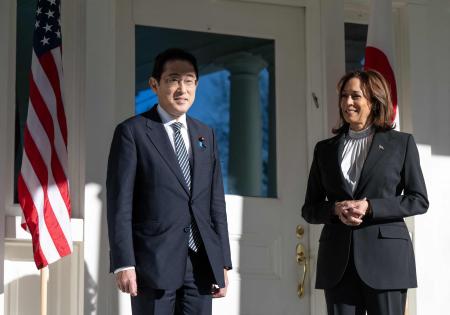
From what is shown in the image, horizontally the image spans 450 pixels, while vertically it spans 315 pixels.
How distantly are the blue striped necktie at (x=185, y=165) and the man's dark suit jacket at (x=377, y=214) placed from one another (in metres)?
0.61

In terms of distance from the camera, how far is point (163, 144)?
4492mm

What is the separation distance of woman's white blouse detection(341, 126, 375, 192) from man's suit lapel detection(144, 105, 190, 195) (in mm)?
785

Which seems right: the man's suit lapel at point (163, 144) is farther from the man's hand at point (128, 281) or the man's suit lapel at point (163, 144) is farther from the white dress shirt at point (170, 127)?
the man's hand at point (128, 281)

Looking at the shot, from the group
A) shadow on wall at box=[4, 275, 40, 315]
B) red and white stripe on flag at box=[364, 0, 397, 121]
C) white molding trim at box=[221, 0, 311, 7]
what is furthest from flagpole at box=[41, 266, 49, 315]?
white molding trim at box=[221, 0, 311, 7]

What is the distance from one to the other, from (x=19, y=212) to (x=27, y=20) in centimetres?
106

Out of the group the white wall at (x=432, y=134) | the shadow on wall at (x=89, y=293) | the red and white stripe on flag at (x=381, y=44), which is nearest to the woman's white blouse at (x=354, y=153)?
the red and white stripe on flag at (x=381, y=44)

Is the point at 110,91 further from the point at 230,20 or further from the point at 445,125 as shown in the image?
the point at 445,125

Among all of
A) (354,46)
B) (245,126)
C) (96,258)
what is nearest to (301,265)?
(245,126)

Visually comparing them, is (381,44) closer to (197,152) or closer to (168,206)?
(197,152)

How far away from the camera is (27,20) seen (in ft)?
19.3

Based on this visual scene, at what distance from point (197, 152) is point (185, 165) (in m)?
0.08

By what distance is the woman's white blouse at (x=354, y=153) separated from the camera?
4.79m

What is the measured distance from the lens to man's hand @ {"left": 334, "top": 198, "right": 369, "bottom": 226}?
4.59m

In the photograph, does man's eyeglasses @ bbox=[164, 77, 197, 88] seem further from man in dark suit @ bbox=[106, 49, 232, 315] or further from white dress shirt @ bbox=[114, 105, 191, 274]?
white dress shirt @ bbox=[114, 105, 191, 274]
